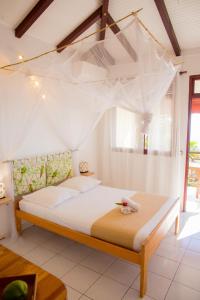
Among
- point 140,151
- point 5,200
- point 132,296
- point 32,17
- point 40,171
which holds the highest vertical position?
point 32,17

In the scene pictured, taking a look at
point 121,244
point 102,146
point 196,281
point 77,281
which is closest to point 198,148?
point 102,146

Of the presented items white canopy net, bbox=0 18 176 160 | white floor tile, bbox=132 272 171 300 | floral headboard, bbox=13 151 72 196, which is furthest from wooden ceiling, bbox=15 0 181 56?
white floor tile, bbox=132 272 171 300

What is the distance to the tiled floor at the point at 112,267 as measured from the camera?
88.3 inches

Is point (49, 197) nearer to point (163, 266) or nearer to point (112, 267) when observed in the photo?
point (112, 267)

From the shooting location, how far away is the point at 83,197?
133 inches

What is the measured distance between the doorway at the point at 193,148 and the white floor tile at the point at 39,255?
2.76m

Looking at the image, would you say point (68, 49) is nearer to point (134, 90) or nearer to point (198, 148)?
point (134, 90)

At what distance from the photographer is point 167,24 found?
3.35 m

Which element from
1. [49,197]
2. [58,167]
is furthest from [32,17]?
[49,197]

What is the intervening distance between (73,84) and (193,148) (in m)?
3.41

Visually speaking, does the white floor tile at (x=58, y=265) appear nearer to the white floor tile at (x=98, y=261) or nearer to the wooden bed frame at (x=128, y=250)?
the white floor tile at (x=98, y=261)

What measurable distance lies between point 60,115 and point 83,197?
1.49 meters

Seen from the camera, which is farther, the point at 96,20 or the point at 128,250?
the point at 96,20

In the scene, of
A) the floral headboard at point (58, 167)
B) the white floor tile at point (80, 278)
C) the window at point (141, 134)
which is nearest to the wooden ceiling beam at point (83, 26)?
the window at point (141, 134)
